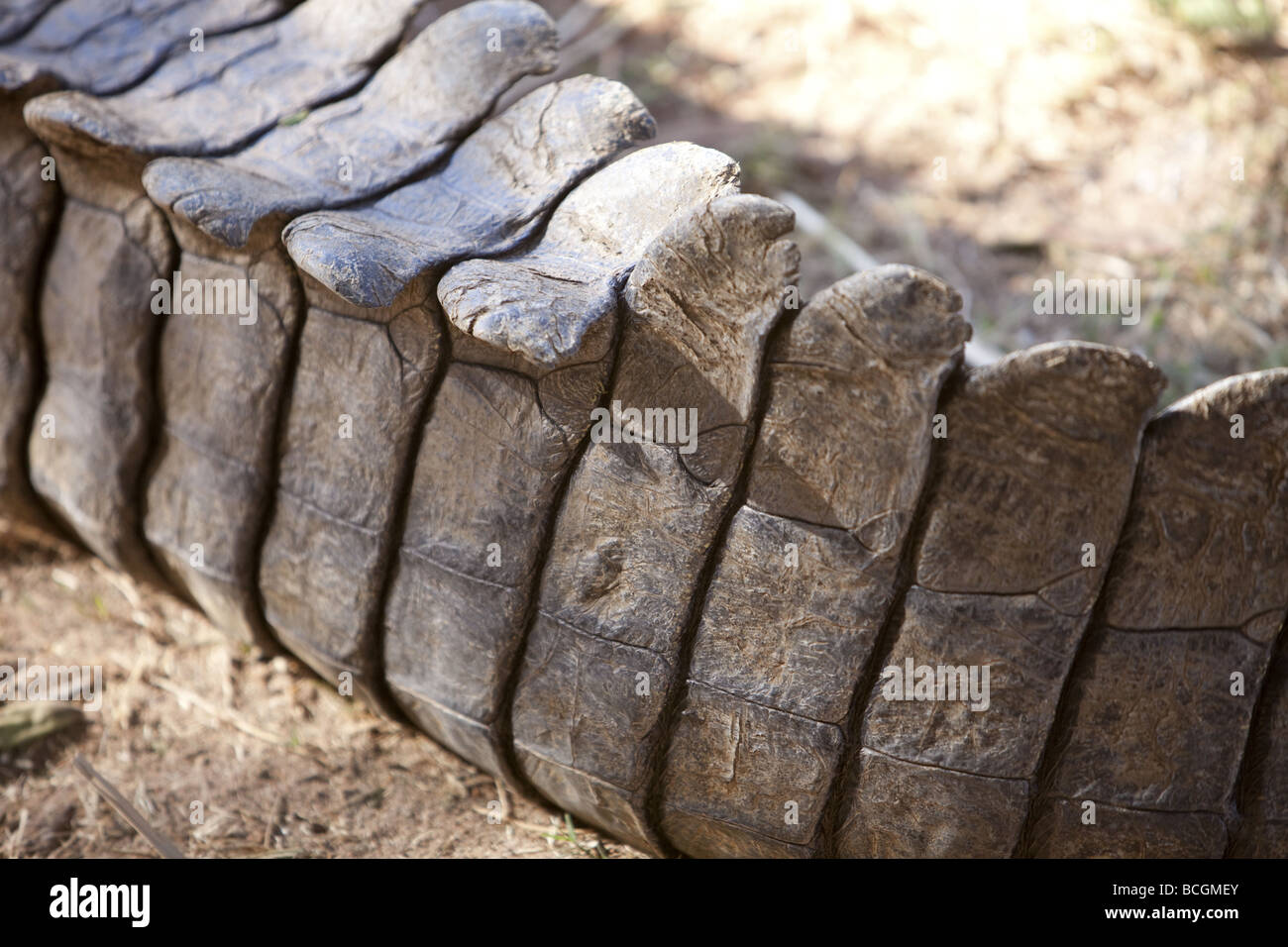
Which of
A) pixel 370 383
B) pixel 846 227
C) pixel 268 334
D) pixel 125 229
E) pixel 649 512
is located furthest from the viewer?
pixel 846 227

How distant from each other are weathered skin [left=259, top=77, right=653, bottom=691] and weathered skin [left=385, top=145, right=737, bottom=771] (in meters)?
0.05

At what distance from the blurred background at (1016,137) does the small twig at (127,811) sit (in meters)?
2.38

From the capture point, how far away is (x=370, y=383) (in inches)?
73.9

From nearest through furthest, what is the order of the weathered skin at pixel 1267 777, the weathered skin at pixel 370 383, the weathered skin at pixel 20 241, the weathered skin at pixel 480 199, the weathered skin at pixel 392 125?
the weathered skin at pixel 1267 777 → the weathered skin at pixel 480 199 → the weathered skin at pixel 370 383 → the weathered skin at pixel 392 125 → the weathered skin at pixel 20 241

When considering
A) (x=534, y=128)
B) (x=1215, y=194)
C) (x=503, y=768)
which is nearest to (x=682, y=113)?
(x=1215, y=194)

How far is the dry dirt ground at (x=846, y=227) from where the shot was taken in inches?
83.0

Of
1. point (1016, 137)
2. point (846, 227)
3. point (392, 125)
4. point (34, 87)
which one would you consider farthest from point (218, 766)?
point (1016, 137)

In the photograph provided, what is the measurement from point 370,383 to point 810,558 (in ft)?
2.57

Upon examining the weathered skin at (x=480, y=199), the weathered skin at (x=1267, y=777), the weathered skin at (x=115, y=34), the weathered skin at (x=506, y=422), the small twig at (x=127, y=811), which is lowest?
the small twig at (x=127, y=811)

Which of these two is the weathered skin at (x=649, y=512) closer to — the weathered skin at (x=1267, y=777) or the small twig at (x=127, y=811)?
the small twig at (x=127, y=811)

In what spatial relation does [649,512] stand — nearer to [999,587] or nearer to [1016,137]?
[999,587]

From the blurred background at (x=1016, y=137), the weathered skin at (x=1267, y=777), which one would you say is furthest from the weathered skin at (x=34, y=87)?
the weathered skin at (x=1267, y=777)

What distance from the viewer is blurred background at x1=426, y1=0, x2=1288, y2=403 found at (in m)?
3.46
